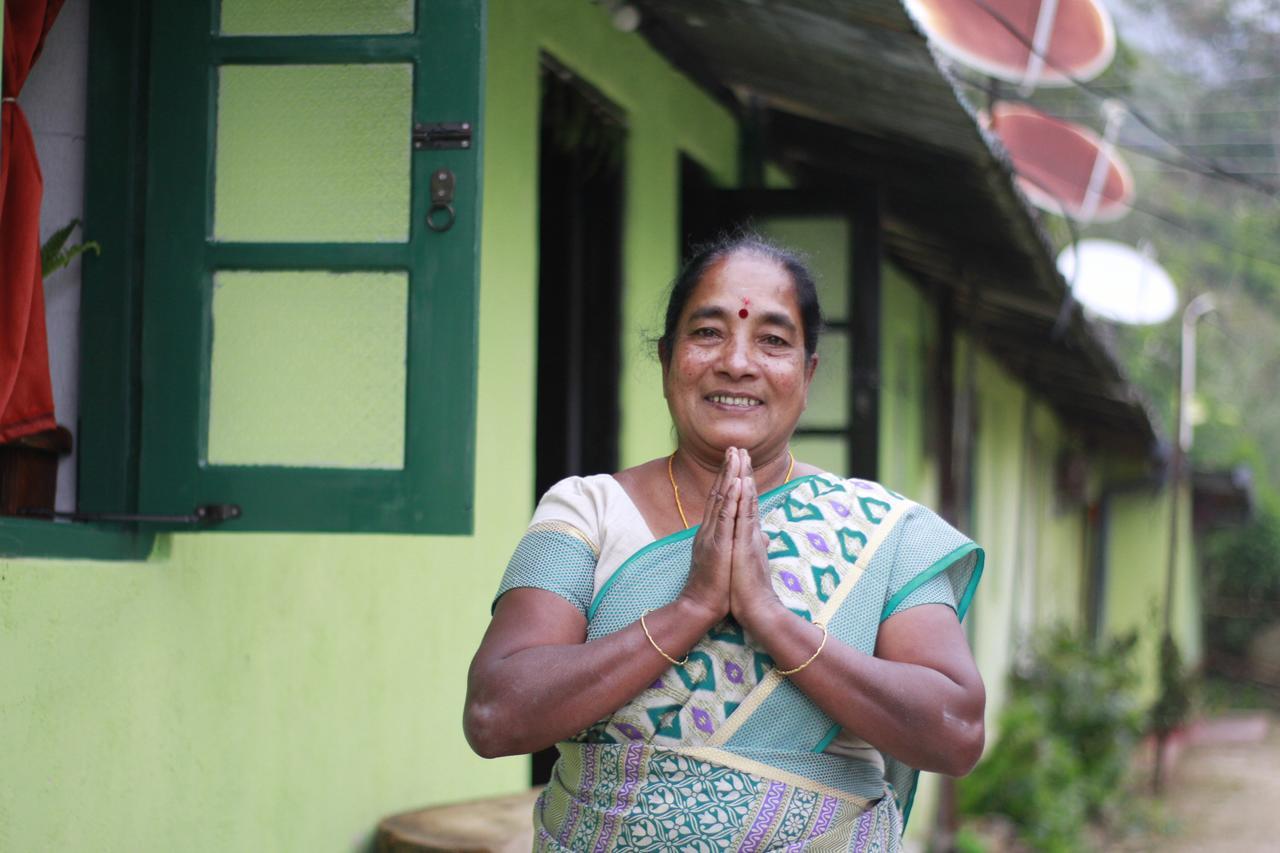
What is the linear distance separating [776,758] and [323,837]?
1702 millimetres

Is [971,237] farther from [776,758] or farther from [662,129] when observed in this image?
[776,758]

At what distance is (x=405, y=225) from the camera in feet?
9.26

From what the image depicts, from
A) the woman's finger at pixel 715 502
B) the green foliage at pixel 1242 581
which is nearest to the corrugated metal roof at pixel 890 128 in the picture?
the woman's finger at pixel 715 502

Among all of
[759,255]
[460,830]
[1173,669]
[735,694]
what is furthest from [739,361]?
[1173,669]

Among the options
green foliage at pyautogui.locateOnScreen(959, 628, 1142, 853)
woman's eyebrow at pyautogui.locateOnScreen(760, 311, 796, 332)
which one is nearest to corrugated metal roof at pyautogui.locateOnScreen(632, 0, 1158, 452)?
woman's eyebrow at pyautogui.locateOnScreen(760, 311, 796, 332)

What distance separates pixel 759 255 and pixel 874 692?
2.16 feet

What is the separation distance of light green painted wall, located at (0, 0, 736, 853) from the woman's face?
665mm

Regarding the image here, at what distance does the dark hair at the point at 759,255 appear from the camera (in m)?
2.41

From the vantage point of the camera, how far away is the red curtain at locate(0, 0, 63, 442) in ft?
8.84

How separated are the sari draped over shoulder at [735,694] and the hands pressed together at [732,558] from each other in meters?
0.07

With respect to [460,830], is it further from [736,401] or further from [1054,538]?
[1054,538]

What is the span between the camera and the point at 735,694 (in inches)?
86.3

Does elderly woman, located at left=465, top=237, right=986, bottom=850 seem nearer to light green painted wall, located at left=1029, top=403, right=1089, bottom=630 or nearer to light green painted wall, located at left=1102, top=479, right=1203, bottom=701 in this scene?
light green painted wall, located at left=1029, top=403, right=1089, bottom=630

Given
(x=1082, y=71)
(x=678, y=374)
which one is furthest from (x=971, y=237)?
(x=678, y=374)
